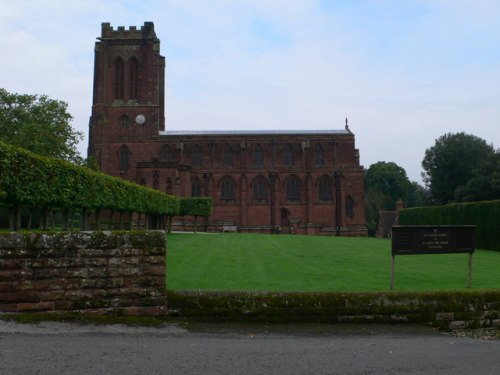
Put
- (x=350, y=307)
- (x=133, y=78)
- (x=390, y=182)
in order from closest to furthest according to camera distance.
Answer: (x=350, y=307)
(x=133, y=78)
(x=390, y=182)

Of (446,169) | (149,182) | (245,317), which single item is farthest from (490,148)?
(245,317)

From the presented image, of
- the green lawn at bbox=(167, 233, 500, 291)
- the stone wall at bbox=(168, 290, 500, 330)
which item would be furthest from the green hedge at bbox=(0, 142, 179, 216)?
the stone wall at bbox=(168, 290, 500, 330)

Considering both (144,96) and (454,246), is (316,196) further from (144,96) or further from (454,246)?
(454,246)

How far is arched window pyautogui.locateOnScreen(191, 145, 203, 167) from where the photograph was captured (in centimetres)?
6338

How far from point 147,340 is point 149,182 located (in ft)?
163

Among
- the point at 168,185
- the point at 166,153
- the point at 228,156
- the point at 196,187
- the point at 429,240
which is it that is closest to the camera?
the point at 429,240

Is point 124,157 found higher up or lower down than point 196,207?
higher up

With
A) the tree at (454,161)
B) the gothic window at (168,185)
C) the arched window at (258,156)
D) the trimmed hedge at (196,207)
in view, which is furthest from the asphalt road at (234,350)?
the tree at (454,161)

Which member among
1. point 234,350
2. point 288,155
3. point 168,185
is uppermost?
point 288,155

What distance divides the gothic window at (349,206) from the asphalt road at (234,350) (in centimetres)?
5464

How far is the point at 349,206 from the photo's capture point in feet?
202

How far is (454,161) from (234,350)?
68646 mm

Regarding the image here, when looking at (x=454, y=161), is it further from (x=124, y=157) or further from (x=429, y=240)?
(x=429, y=240)

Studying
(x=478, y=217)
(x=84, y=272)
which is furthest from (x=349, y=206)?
(x=84, y=272)
